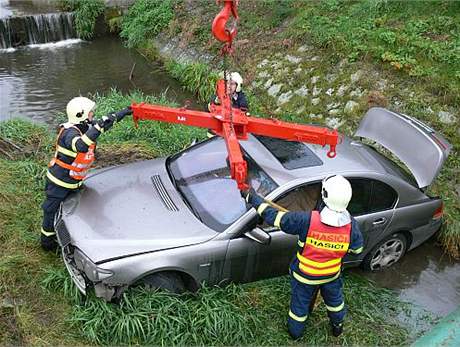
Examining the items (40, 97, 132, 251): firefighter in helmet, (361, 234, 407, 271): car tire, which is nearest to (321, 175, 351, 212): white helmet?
(361, 234, 407, 271): car tire

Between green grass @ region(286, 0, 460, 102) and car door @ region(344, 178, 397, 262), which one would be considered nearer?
car door @ region(344, 178, 397, 262)

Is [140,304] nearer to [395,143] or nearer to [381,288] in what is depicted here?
[381,288]

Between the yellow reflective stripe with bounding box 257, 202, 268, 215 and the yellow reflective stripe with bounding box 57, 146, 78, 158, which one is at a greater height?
the yellow reflective stripe with bounding box 257, 202, 268, 215

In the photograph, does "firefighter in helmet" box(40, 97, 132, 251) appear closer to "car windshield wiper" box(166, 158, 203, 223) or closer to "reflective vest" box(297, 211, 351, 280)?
"car windshield wiper" box(166, 158, 203, 223)

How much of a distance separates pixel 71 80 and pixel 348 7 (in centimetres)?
640

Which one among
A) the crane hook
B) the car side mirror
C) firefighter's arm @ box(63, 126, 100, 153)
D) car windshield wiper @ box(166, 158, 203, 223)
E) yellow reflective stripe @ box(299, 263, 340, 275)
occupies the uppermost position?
the crane hook

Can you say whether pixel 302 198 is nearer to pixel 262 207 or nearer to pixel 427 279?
pixel 262 207

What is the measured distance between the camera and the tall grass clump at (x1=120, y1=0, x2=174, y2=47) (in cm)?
1280

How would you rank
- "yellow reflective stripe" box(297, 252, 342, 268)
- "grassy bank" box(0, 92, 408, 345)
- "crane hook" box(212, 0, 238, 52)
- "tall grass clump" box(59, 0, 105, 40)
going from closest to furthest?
Answer: "crane hook" box(212, 0, 238, 52) → "yellow reflective stripe" box(297, 252, 342, 268) → "grassy bank" box(0, 92, 408, 345) → "tall grass clump" box(59, 0, 105, 40)

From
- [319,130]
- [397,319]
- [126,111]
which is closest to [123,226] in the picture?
[126,111]

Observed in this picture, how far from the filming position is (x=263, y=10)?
11406 millimetres

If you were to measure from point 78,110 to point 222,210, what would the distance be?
1.78 meters

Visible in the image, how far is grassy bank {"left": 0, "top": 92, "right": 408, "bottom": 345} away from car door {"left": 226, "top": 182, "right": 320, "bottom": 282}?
0.59 ft

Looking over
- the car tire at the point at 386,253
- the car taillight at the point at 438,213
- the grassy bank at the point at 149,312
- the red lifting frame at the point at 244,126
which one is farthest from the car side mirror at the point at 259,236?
the car taillight at the point at 438,213
